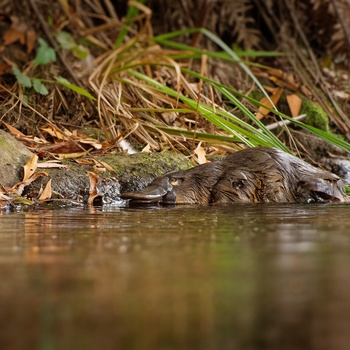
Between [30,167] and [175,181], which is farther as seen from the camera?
[175,181]

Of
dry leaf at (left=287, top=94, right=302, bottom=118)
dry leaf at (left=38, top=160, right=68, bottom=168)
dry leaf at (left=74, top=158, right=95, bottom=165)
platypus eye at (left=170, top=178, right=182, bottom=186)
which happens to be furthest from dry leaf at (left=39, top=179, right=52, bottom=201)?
dry leaf at (left=287, top=94, right=302, bottom=118)

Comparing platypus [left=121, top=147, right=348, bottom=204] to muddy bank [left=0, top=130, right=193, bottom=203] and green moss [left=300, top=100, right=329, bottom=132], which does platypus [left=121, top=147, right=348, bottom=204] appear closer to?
muddy bank [left=0, top=130, right=193, bottom=203]

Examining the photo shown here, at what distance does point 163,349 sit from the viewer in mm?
1229

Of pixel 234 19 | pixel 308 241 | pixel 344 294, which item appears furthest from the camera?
pixel 234 19

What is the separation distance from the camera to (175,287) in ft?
5.62

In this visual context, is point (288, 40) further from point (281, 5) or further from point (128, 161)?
point (128, 161)

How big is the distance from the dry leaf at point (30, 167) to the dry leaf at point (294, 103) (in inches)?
132

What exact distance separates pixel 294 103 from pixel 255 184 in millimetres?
2950

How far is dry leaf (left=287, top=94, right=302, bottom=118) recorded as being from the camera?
744 cm

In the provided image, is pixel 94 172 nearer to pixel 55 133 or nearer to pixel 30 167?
pixel 30 167

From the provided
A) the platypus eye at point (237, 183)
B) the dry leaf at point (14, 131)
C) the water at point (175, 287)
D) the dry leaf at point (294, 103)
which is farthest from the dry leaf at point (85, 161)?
the dry leaf at point (294, 103)

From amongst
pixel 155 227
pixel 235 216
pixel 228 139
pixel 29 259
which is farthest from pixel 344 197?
pixel 29 259

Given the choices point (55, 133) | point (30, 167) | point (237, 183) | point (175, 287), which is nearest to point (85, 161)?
point (30, 167)

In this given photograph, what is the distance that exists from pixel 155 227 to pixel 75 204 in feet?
4.92
